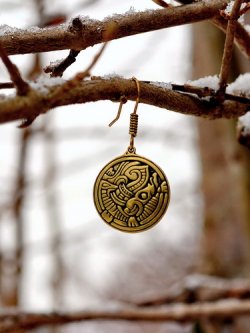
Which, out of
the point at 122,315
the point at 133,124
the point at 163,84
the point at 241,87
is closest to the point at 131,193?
the point at 133,124

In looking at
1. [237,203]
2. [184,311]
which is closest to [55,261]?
[237,203]

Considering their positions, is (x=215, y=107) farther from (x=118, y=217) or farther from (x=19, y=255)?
(x=19, y=255)

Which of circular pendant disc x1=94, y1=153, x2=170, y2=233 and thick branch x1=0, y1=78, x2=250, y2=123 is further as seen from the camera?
circular pendant disc x1=94, y1=153, x2=170, y2=233

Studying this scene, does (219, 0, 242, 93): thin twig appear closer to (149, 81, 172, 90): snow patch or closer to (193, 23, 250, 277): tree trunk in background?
(149, 81, 172, 90): snow patch

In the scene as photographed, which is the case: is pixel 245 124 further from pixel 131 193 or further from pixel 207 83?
pixel 131 193

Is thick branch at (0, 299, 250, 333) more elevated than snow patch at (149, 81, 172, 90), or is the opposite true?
Answer: snow patch at (149, 81, 172, 90)

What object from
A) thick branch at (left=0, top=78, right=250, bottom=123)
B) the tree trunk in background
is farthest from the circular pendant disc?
the tree trunk in background

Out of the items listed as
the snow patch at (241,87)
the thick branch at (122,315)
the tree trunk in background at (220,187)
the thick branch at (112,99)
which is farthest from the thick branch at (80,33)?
the tree trunk in background at (220,187)
